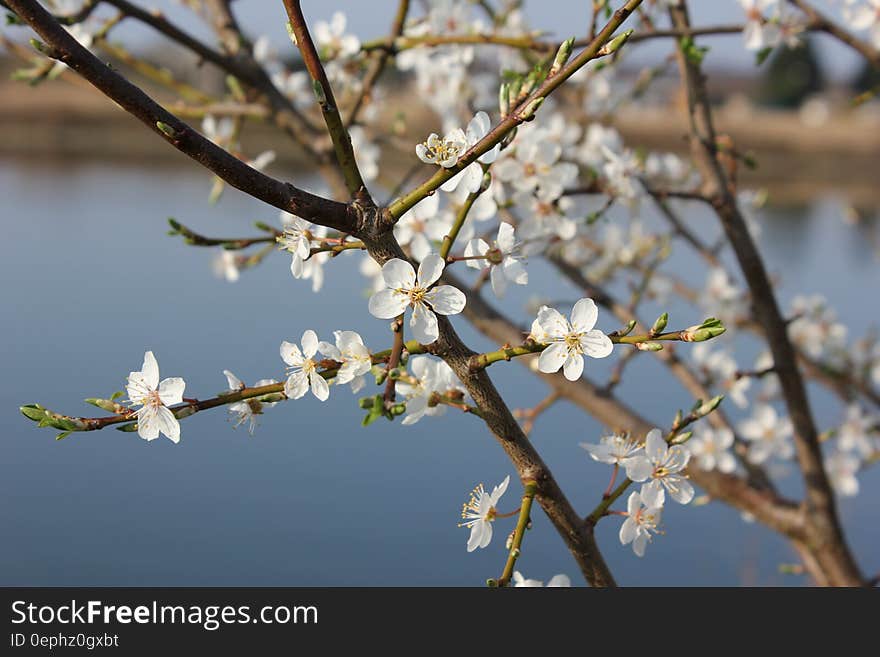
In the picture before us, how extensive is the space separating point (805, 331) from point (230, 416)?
6.58 feet

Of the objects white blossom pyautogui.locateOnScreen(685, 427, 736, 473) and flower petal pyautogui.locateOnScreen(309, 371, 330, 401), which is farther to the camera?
white blossom pyautogui.locateOnScreen(685, 427, 736, 473)

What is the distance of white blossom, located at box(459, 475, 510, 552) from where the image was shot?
28.4 inches

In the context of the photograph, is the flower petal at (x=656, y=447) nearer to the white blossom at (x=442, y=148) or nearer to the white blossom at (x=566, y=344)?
the white blossom at (x=566, y=344)

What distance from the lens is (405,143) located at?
1.64 m

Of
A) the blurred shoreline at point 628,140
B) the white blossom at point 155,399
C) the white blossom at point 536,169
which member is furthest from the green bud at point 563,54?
the blurred shoreline at point 628,140

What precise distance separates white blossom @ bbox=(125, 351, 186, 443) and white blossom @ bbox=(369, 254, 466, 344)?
17 centimetres

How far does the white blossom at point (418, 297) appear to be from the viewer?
635 mm

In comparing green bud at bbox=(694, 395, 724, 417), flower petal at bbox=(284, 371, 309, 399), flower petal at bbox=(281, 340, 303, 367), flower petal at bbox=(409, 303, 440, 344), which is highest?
flower petal at bbox=(281, 340, 303, 367)

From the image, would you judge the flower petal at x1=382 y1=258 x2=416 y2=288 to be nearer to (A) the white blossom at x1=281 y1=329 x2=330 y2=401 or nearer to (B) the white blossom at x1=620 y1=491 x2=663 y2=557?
(A) the white blossom at x1=281 y1=329 x2=330 y2=401

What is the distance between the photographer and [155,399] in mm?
669

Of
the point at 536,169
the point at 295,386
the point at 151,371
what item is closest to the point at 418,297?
the point at 295,386

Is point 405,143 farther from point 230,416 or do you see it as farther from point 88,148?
point 88,148

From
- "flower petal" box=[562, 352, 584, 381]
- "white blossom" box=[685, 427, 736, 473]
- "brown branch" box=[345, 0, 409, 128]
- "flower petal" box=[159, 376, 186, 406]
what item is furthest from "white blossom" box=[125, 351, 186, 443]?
"white blossom" box=[685, 427, 736, 473]

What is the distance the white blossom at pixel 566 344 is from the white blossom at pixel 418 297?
0.08 metres
